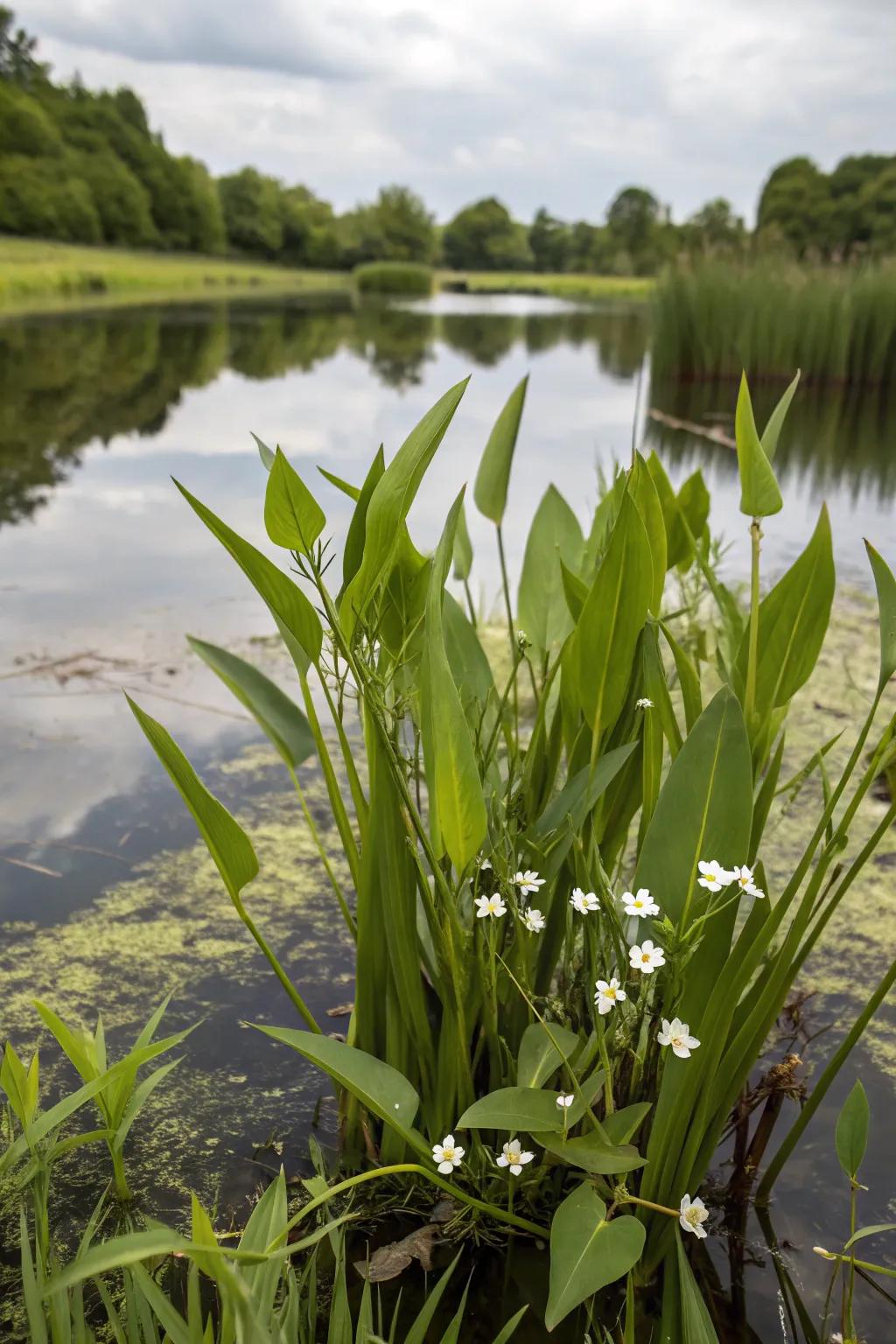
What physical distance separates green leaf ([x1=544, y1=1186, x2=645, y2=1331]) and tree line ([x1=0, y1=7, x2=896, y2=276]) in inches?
299

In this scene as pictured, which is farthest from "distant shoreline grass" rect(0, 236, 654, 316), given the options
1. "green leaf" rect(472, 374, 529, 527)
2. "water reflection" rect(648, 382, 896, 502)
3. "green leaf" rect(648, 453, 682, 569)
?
"green leaf" rect(472, 374, 529, 527)

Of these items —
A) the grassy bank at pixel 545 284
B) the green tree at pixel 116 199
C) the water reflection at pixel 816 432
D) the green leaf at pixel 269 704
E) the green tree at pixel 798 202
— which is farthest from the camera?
the grassy bank at pixel 545 284

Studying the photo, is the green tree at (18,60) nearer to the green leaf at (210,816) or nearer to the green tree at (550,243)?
the green tree at (550,243)

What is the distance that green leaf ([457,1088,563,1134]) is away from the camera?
2.22 ft

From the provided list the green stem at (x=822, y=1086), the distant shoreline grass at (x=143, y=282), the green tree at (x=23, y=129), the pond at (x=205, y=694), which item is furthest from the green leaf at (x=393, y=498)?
the green tree at (x=23, y=129)

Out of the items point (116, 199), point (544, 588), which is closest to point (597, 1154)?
point (544, 588)

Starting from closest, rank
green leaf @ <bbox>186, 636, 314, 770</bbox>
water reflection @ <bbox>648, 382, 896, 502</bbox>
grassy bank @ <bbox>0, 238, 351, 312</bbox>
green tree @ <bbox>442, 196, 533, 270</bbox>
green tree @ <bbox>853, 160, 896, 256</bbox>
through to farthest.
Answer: green leaf @ <bbox>186, 636, 314, 770</bbox> < water reflection @ <bbox>648, 382, 896, 502</bbox> < grassy bank @ <bbox>0, 238, 351, 312</bbox> < green tree @ <bbox>853, 160, 896, 256</bbox> < green tree @ <bbox>442, 196, 533, 270</bbox>

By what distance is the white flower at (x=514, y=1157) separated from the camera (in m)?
0.73

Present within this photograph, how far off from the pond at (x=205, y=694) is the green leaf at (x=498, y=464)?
372 mm

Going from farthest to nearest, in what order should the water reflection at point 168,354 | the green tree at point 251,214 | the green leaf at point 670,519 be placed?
the green tree at point 251,214 → the water reflection at point 168,354 → the green leaf at point 670,519

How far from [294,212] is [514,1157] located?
51551mm

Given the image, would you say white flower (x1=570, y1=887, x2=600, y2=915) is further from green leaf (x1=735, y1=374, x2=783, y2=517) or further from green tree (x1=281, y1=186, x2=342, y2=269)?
green tree (x1=281, y1=186, x2=342, y2=269)

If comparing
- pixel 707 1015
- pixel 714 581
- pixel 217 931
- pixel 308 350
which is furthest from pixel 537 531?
pixel 308 350

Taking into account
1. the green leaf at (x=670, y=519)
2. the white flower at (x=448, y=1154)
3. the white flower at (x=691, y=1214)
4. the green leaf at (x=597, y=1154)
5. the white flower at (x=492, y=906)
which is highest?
the green leaf at (x=670, y=519)
